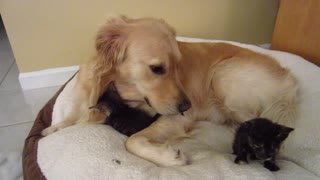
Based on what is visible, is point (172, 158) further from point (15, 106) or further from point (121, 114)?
point (15, 106)

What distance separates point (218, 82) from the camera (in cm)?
166

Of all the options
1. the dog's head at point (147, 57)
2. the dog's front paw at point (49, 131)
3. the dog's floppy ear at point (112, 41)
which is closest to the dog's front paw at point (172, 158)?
the dog's head at point (147, 57)

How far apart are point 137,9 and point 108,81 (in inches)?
46.7

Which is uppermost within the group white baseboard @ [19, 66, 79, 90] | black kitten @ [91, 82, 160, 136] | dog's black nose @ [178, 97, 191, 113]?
dog's black nose @ [178, 97, 191, 113]

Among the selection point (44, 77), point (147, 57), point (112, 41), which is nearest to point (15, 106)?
point (44, 77)

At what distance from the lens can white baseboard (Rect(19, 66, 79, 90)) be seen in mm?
2510

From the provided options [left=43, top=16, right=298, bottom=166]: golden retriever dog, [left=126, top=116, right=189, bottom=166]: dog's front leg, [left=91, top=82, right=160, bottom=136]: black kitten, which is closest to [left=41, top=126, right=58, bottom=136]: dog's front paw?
[left=43, top=16, right=298, bottom=166]: golden retriever dog

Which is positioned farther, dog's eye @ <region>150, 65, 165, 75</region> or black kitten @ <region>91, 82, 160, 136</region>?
black kitten @ <region>91, 82, 160, 136</region>

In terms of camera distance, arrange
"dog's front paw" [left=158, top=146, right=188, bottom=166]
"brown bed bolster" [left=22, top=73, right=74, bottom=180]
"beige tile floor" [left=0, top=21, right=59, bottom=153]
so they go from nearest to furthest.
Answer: "dog's front paw" [left=158, top=146, right=188, bottom=166] → "brown bed bolster" [left=22, top=73, right=74, bottom=180] → "beige tile floor" [left=0, top=21, right=59, bottom=153]

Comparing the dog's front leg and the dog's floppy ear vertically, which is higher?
the dog's floppy ear

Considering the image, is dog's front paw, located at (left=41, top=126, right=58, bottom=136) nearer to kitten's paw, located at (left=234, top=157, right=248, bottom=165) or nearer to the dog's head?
the dog's head

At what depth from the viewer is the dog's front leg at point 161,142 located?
4.12ft

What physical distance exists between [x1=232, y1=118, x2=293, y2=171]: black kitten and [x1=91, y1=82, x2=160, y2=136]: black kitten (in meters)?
0.46

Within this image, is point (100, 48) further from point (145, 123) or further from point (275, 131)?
point (275, 131)
